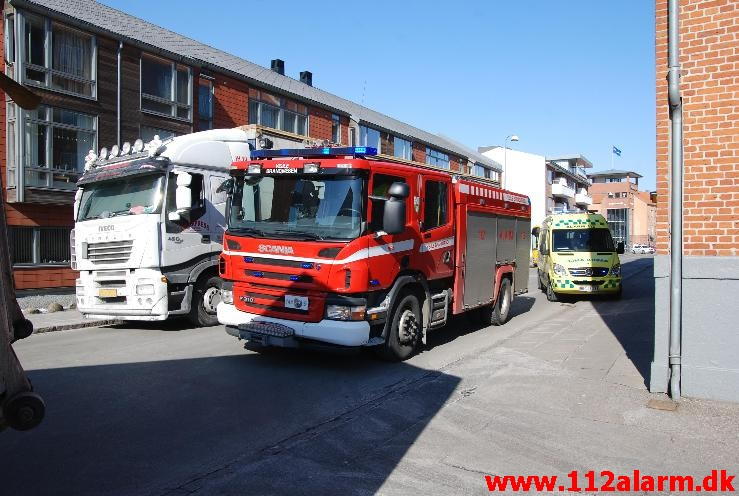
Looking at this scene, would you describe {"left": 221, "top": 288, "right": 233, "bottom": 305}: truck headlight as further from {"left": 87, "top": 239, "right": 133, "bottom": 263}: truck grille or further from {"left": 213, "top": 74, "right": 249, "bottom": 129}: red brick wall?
{"left": 213, "top": 74, "right": 249, "bottom": 129}: red brick wall

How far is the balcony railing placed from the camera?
63.9m

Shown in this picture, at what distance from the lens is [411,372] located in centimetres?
743

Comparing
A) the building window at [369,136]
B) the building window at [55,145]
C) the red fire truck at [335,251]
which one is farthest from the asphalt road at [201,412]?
the building window at [369,136]

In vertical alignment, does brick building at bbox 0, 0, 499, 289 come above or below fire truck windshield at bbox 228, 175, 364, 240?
above

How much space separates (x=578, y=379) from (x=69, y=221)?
1539 cm

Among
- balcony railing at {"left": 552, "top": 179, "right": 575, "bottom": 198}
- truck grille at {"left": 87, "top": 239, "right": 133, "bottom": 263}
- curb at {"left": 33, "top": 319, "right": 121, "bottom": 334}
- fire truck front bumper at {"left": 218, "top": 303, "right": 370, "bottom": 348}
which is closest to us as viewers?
fire truck front bumper at {"left": 218, "top": 303, "right": 370, "bottom": 348}

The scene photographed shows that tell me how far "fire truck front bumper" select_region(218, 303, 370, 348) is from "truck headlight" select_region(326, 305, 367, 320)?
53 mm

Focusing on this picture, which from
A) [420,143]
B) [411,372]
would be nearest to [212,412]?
[411,372]

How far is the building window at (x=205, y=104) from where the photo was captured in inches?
842

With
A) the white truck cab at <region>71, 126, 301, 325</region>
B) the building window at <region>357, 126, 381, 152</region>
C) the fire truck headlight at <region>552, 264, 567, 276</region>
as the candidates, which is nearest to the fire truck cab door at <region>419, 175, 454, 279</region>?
the white truck cab at <region>71, 126, 301, 325</region>

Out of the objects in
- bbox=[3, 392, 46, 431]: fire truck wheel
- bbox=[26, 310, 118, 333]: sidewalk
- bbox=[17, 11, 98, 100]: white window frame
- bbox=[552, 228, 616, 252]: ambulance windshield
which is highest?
bbox=[17, 11, 98, 100]: white window frame

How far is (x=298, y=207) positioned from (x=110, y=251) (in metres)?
4.51

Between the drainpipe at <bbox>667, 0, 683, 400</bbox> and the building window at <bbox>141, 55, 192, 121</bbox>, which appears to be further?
the building window at <bbox>141, 55, 192, 121</bbox>

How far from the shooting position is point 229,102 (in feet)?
73.6
